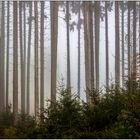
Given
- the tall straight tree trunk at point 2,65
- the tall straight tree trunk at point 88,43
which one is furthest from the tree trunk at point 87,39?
the tall straight tree trunk at point 2,65

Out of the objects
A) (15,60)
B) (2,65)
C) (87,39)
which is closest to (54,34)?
(87,39)

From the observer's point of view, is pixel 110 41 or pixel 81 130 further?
pixel 110 41

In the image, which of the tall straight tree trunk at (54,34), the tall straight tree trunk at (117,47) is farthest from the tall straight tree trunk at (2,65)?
the tall straight tree trunk at (117,47)

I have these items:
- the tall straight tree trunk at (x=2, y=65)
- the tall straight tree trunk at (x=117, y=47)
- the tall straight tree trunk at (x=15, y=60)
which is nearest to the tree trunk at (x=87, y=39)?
the tall straight tree trunk at (x=117, y=47)

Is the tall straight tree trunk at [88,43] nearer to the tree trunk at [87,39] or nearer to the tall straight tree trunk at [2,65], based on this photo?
the tree trunk at [87,39]

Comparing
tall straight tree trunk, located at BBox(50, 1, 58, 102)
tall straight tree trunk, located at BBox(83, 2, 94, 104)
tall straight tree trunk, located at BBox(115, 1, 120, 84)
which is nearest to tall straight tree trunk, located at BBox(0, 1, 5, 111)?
tall straight tree trunk, located at BBox(50, 1, 58, 102)

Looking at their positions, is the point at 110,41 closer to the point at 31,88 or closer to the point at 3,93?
the point at 31,88

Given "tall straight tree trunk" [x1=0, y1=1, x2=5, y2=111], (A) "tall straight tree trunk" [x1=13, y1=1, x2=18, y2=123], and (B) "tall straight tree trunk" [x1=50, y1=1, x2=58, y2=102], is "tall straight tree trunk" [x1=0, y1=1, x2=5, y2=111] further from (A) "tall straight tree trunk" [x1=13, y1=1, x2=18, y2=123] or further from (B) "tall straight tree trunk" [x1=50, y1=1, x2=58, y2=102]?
(B) "tall straight tree trunk" [x1=50, y1=1, x2=58, y2=102]

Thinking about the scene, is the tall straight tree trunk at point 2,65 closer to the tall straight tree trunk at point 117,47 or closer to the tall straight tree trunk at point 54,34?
the tall straight tree trunk at point 54,34

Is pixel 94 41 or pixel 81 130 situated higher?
pixel 94 41

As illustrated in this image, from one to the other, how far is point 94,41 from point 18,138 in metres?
1.02

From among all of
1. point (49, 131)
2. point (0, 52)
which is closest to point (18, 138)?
point (49, 131)

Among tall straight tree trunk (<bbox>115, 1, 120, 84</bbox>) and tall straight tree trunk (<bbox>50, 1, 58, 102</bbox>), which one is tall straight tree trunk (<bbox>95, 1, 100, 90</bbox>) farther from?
tall straight tree trunk (<bbox>50, 1, 58, 102</bbox>)

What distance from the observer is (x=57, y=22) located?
11.0 ft
